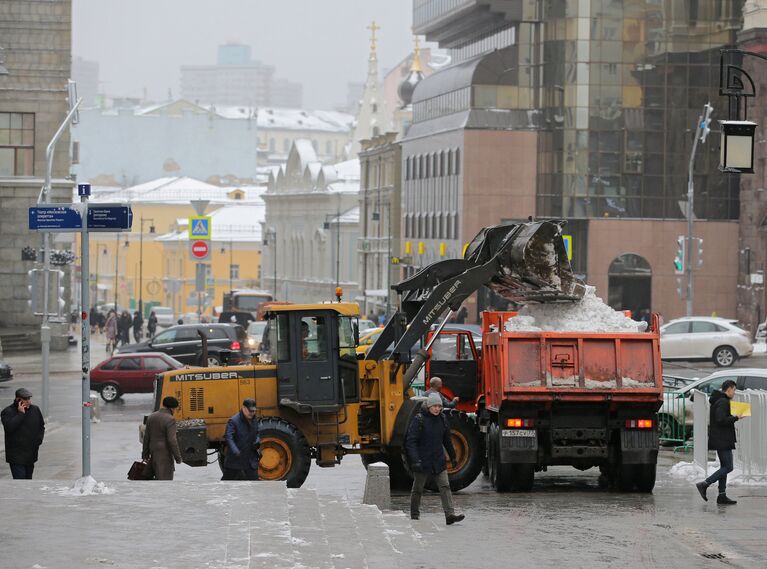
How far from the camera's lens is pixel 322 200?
12075cm

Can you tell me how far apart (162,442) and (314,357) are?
2.76m

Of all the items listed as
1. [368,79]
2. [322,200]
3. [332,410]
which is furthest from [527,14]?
[368,79]

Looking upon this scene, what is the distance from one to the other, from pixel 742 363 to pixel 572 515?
30.1 meters

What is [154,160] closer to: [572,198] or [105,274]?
[105,274]

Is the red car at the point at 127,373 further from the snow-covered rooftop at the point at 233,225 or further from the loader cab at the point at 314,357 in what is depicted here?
the snow-covered rooftop at the point at 233,225

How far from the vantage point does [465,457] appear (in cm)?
2136

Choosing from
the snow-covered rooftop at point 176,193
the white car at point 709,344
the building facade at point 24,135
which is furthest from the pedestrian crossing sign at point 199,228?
the snow-covered rooftop at point 176,193

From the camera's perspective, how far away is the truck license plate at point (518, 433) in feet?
67.5

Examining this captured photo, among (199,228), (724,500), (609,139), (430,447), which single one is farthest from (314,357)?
(609,139)

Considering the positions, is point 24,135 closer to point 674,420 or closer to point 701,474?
point 674,420

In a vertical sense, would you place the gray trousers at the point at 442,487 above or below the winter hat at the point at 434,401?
below

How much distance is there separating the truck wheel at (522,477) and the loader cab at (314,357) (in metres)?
2.32

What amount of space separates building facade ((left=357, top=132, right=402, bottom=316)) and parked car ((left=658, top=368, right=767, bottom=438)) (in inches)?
2405

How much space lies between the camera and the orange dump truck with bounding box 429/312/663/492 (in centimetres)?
2048
